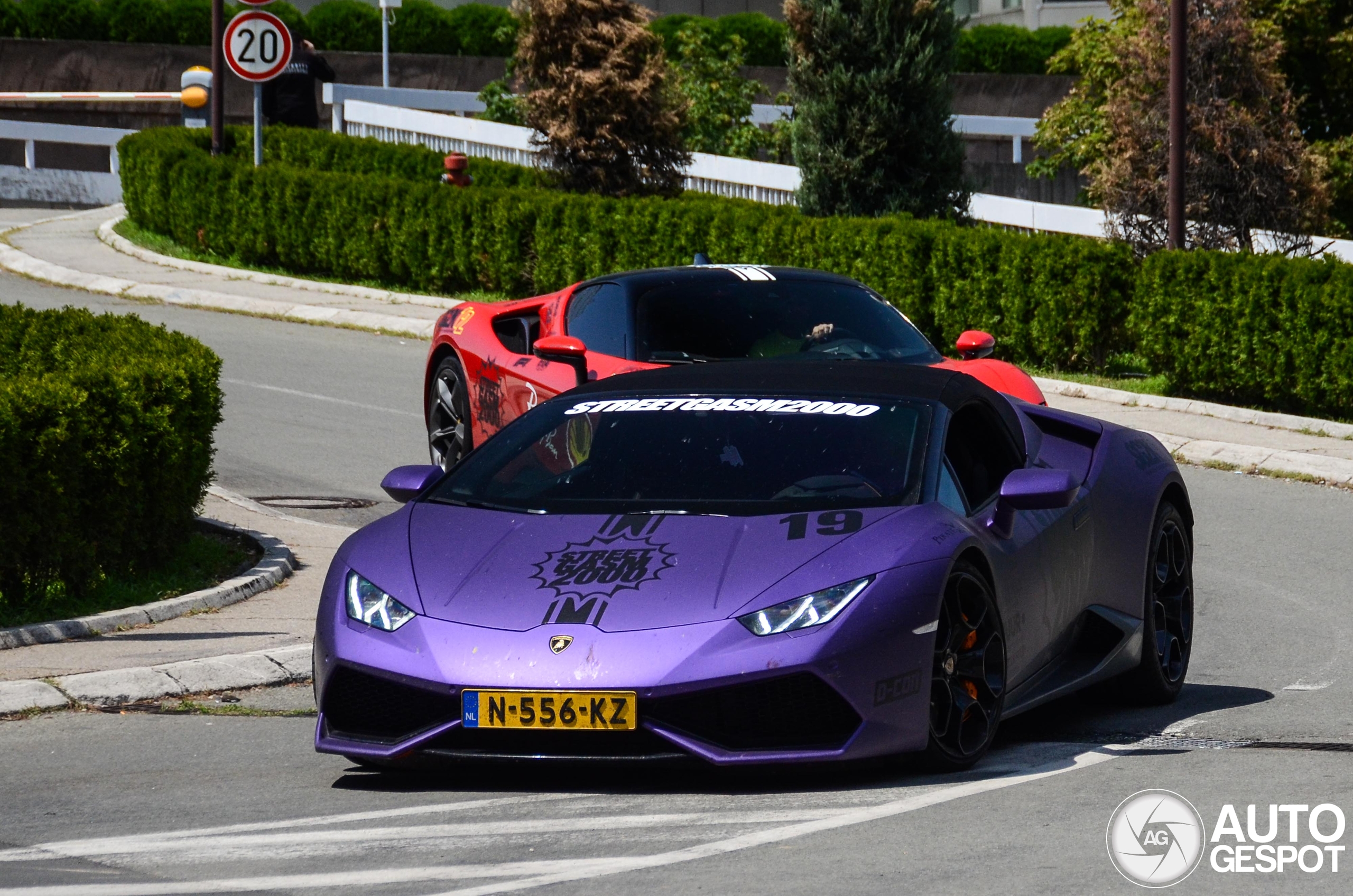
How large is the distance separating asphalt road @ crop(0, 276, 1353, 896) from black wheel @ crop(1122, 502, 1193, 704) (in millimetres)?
98

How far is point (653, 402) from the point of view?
7645 millimetres

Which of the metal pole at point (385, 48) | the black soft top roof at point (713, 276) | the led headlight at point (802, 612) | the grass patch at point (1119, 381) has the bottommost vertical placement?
the grass patch at point (1119, 381)

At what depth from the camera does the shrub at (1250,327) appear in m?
16.8

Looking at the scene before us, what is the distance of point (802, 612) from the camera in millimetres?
6309

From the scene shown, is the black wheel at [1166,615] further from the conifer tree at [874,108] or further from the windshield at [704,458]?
the conifer tree at [874,108]

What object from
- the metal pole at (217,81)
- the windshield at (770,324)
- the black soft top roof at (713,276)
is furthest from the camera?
the metal pole at (217,81)

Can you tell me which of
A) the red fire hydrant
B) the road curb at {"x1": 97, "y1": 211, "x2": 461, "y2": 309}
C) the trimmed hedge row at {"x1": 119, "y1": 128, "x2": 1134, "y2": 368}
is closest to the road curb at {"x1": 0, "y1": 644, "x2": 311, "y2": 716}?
the trimmed hedge row at {"x1": 119, "y1": 128, "x2": 1134, "y2": 368}

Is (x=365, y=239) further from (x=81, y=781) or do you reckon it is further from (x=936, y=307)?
(x=81, y=781)

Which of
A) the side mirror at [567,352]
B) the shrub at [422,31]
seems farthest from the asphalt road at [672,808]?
the shrub at [422,31]

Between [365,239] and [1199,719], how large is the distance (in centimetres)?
1862

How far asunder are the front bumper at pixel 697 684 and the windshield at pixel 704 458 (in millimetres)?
688

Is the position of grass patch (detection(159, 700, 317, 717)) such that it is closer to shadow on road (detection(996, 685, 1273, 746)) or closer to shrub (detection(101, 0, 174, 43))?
shadow on road (detection(996, 685, 1273, 746))

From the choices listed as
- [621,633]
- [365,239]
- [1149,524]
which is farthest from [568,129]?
[621,633]

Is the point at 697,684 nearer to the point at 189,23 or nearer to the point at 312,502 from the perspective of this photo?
the point at 312,502
